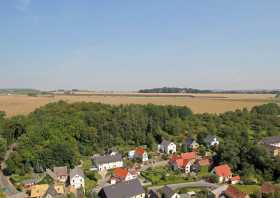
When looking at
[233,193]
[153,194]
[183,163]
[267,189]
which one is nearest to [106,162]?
[183,163]

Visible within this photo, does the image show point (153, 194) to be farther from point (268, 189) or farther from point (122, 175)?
point (268, 189)

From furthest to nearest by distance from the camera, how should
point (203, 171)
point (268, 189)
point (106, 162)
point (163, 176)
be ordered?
1. point (106, 162)
2. point (203, 171)
3. point (163, 176)
4. point (268, 189)

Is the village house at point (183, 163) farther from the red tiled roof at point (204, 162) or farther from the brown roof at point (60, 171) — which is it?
the brown roof at point (60, 171)

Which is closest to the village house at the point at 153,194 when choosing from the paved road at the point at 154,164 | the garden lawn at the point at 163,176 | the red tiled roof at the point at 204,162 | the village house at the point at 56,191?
the garden lawn at the point at 163,176

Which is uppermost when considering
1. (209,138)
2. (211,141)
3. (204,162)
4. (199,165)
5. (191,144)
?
(209,138)

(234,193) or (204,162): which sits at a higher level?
(234,193)
